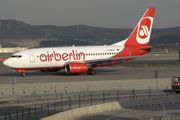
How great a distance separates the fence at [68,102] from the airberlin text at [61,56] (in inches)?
915

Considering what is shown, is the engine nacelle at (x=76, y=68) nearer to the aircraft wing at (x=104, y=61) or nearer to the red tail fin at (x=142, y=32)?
the aircraft wing at (x=104, y=61)

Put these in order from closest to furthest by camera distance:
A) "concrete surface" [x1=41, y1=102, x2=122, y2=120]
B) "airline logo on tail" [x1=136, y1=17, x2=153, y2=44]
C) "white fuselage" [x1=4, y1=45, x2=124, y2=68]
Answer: "concrete surface" [x1=41, y1=102, x2=122, y2=120] < "white fuselage" [x1=4, y1=45, x2=124, y2=68] < "airline logo on tail" [x1=136, y1=17, x2=153, y2=44]

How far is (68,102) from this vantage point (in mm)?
48125

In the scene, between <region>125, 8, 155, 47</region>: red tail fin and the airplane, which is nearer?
the airplane

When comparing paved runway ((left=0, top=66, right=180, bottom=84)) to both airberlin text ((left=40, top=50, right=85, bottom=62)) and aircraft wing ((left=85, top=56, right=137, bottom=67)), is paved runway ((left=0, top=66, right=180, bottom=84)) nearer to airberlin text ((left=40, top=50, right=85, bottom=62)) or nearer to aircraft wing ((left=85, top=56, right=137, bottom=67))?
aircraft wing ((left=85, top=56, right=137, bottom=67))

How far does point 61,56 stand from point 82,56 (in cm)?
347

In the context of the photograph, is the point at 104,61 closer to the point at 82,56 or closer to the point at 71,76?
the point at 82,56

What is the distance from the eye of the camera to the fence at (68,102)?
3909 cm

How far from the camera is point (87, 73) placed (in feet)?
268

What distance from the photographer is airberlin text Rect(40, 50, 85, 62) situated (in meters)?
79.5

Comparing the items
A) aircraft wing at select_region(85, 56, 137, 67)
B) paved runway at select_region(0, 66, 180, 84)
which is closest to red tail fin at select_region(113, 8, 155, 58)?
aircraft wing at select_region(85, 56, 137, 67)

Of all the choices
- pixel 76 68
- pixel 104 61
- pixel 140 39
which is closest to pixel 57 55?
pixel 76 68

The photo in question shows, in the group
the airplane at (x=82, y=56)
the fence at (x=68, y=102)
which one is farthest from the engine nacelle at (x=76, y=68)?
the fence at (x=68, y=102)

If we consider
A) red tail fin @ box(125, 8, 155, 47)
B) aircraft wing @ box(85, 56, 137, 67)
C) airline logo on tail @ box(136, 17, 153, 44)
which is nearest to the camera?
aircraft wing @ box(85, 56, 137, 67)
